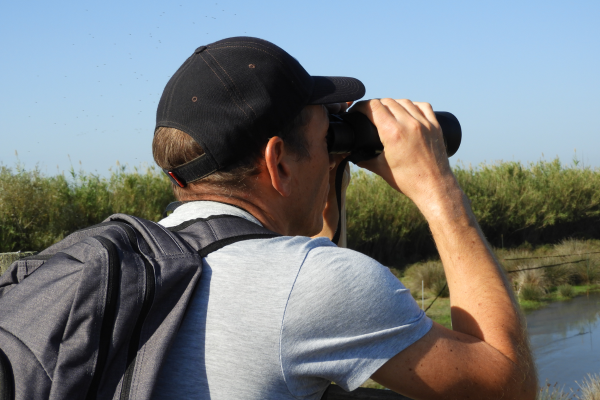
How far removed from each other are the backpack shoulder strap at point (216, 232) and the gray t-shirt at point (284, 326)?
37 millimetres

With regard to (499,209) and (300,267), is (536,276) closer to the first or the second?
(499,209)

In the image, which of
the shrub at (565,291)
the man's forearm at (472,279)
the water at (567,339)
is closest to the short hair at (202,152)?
the man's forearm at (472,279)

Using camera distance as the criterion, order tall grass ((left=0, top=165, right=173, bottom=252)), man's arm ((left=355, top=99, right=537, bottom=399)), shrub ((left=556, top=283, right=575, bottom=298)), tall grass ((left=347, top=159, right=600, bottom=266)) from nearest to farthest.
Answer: man's arm ((left=355, top=99, right=537, bottom=399)) < tall grass ((left=0, top=165, right=173, bottom=252)) < shrub ((left=556, top=283, right=575, bottom=298)) < tall grass ((left=347, top=159, right=600, bottom=266))

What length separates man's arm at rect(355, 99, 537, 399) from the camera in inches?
39.4

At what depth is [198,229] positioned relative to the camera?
106 cm

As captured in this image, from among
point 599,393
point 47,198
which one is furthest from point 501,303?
point 47,198

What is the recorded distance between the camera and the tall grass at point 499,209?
1056 cm

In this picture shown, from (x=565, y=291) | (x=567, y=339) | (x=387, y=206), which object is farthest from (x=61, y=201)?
(x=565, y=291)

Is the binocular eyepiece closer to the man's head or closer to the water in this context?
the man's head

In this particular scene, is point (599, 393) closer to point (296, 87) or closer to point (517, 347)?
point (517, 347)

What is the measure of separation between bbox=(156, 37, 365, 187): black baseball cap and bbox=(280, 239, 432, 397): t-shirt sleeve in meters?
0.34

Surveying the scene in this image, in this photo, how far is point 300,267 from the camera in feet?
3.08

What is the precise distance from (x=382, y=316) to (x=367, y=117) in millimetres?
655

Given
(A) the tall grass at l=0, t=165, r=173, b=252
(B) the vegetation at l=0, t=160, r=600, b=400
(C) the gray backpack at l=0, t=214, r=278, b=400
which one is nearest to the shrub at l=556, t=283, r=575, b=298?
(B) the vegetation at l=0, t=160, r=600, b=400
